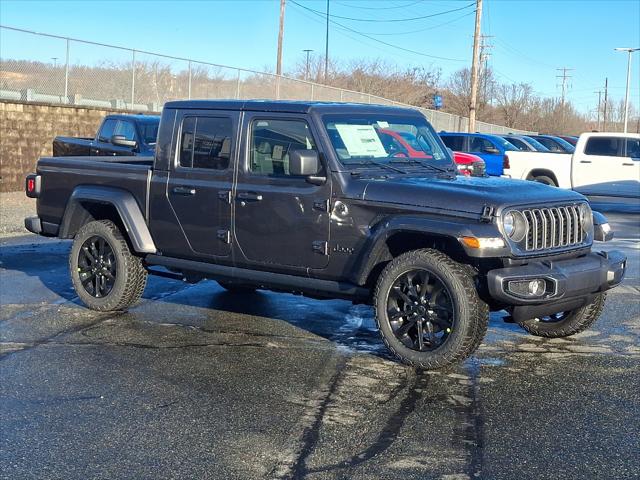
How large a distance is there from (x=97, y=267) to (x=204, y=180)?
156 centimetres

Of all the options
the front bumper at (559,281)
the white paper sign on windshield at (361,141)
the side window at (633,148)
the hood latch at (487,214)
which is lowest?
the front bumper at (559,281)

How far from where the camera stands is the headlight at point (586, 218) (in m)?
6.68

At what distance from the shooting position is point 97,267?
8289 millimetres

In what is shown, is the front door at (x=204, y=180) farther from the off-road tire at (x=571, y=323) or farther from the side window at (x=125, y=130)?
the side window at (x=125, y=130)

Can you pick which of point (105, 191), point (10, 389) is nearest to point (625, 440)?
point (10, 389)

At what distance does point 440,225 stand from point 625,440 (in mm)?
1888

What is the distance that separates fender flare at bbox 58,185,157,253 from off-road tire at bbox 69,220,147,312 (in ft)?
0.60

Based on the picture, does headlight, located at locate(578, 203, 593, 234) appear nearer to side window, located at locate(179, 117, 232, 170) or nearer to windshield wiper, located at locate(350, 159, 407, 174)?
windshield wiper, located at locate(350, 159, 407, 174)

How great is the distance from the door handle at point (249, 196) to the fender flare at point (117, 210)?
1.14 m

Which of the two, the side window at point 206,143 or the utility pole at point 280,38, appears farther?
the utility pole at point 280,38

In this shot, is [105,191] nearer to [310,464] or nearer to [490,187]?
[490,187]

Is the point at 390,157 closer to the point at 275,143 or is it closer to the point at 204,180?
the point at 275,143

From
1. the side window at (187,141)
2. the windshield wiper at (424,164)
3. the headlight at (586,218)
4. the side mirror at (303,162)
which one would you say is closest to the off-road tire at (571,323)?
the headlight at (586,218)

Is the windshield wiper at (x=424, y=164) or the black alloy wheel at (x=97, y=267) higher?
the windshield wiper at (x=424, y=164)
